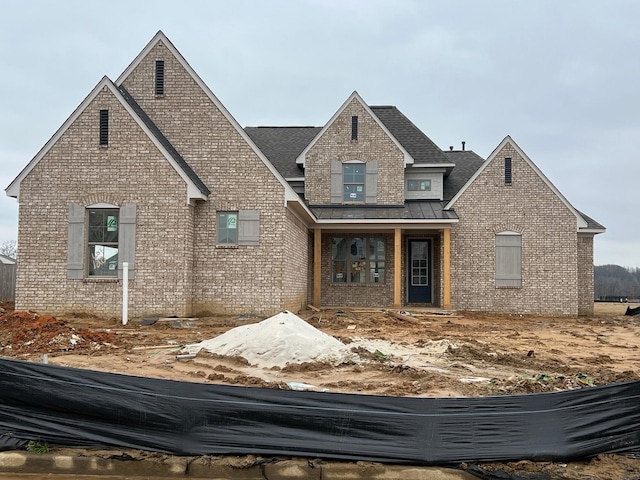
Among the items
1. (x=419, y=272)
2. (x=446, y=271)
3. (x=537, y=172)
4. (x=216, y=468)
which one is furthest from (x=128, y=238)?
(x=537, y=172)

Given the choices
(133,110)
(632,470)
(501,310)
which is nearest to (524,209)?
(501,310)

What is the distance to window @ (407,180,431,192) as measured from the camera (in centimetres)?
2320

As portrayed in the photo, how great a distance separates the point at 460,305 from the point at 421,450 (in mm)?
16777

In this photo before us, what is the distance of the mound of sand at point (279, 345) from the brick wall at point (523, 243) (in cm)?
1281

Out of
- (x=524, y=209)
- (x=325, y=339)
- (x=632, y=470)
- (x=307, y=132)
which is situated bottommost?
(x=632, y=470)

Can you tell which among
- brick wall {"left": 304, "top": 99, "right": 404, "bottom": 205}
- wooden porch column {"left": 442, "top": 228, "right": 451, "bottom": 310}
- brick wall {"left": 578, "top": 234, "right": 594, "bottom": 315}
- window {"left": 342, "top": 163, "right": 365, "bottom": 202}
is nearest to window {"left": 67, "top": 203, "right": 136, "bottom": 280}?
brick wall {"left": 304, "top": 99, "right": 404, "bottom": 205}

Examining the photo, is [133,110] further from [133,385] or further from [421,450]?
[421,450]

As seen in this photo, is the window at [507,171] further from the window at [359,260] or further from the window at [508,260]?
the window at [359,260]

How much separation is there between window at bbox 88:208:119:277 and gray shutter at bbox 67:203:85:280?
0.82ft

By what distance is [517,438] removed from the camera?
17.1ft

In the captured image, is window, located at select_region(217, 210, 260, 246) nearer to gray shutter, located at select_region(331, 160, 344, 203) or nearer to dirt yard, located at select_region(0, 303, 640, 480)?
dirt yard, located at select_region(0, 303, 640, 480)

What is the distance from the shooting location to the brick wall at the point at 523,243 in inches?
831

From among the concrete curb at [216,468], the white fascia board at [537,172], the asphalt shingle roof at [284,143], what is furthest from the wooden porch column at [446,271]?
the concrete curb at [216,468]

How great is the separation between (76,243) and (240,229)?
4.44 meters
